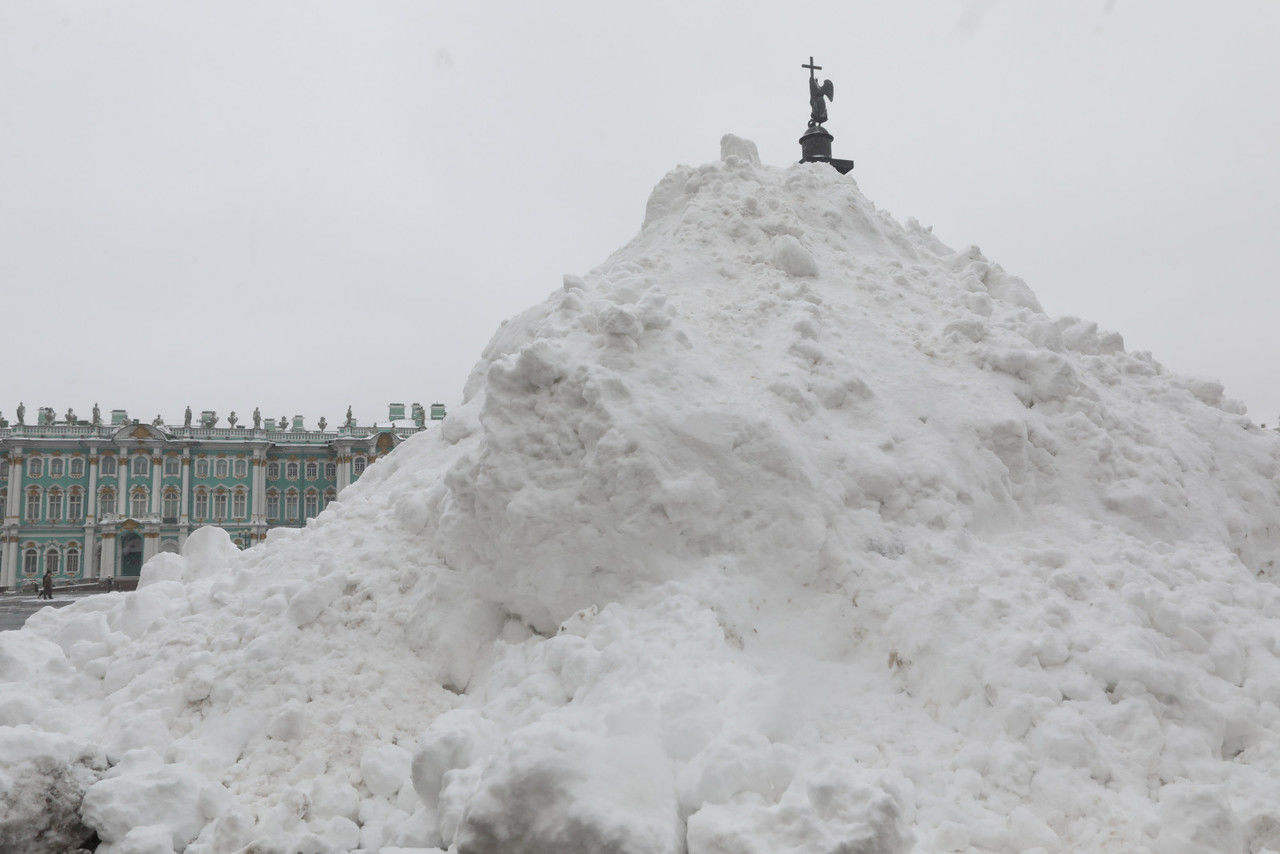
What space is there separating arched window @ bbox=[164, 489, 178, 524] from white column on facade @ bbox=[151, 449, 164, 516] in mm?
477

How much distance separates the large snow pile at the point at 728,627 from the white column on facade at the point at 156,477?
53.1 meters

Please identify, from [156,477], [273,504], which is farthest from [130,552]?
[273,504]

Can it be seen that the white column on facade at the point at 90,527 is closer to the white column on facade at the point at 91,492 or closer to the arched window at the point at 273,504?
the white column on facade at the point at 91,492

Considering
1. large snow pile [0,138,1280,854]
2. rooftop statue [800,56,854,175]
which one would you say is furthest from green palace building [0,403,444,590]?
large snow pile [0,138,1280,854]

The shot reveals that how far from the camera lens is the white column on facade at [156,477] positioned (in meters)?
53.2

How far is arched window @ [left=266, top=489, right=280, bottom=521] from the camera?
55156 mm

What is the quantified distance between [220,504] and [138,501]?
4672 millimetres

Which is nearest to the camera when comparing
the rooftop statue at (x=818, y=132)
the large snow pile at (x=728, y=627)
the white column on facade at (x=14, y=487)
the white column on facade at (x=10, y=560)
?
the large snow pile at (x=728, y=627)

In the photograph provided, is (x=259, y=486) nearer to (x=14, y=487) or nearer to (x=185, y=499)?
(x=185, y=499)

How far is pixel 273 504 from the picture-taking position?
182ft

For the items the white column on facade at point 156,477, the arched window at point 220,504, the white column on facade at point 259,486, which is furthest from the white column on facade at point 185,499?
the white column on facade at point 259,486

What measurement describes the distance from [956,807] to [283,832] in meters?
2.75

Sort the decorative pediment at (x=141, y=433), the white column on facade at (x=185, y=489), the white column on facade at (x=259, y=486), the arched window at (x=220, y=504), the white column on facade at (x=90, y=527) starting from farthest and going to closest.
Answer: the white column on facade at (x=259, y=486), the arched window at (x=220, y=504), the white column on facade at (x=185, y=489), the decorative pediment at (x=141, y=433), the white column on facade at (x=90, y=527)

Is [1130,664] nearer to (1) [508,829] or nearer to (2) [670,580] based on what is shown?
(2) [670,580]
